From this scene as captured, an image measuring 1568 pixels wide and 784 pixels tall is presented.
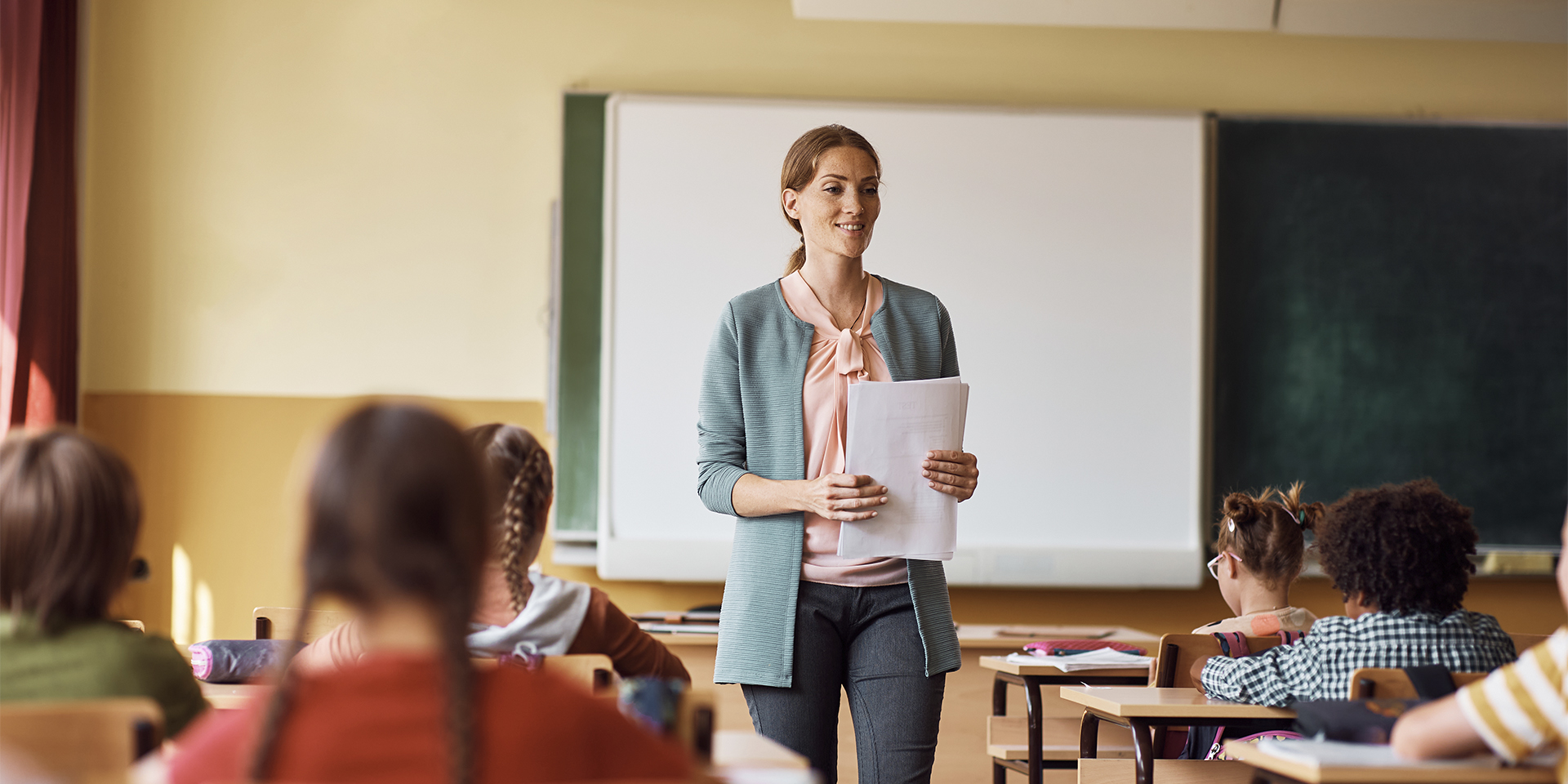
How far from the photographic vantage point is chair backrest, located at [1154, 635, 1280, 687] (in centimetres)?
246

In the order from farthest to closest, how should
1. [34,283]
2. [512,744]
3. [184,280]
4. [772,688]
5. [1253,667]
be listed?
1. [184,280]
2. [34,283]
3. [1253,667]
4. [772,688]
5. [512,744]

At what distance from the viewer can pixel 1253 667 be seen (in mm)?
2119

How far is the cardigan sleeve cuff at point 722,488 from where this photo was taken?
6.45 ft

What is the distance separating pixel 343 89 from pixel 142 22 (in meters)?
0.71

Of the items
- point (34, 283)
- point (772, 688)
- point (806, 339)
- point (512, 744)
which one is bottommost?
point (772, 688)

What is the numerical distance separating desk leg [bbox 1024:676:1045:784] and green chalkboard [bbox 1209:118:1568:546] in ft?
5.83

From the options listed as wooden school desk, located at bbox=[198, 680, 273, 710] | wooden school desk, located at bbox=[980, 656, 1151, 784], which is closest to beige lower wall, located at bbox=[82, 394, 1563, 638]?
wooden school desk, located at bbox=[980, 656, 1151, 784]

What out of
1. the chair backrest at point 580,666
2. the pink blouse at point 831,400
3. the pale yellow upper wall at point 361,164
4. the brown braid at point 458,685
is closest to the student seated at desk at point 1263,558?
the pink blouse at point 831,400

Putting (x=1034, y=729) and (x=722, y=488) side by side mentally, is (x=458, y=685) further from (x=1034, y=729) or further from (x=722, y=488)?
(x=1034, y=729)

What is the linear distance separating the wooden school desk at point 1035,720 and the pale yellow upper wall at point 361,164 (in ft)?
6.10

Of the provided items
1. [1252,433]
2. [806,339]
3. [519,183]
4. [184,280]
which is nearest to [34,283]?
[184,280]

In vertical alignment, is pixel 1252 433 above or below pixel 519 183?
below

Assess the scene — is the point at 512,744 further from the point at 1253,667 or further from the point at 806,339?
the point at 1253,667

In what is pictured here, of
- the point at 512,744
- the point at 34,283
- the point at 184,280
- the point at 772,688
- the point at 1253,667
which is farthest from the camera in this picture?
the point at 184,280
